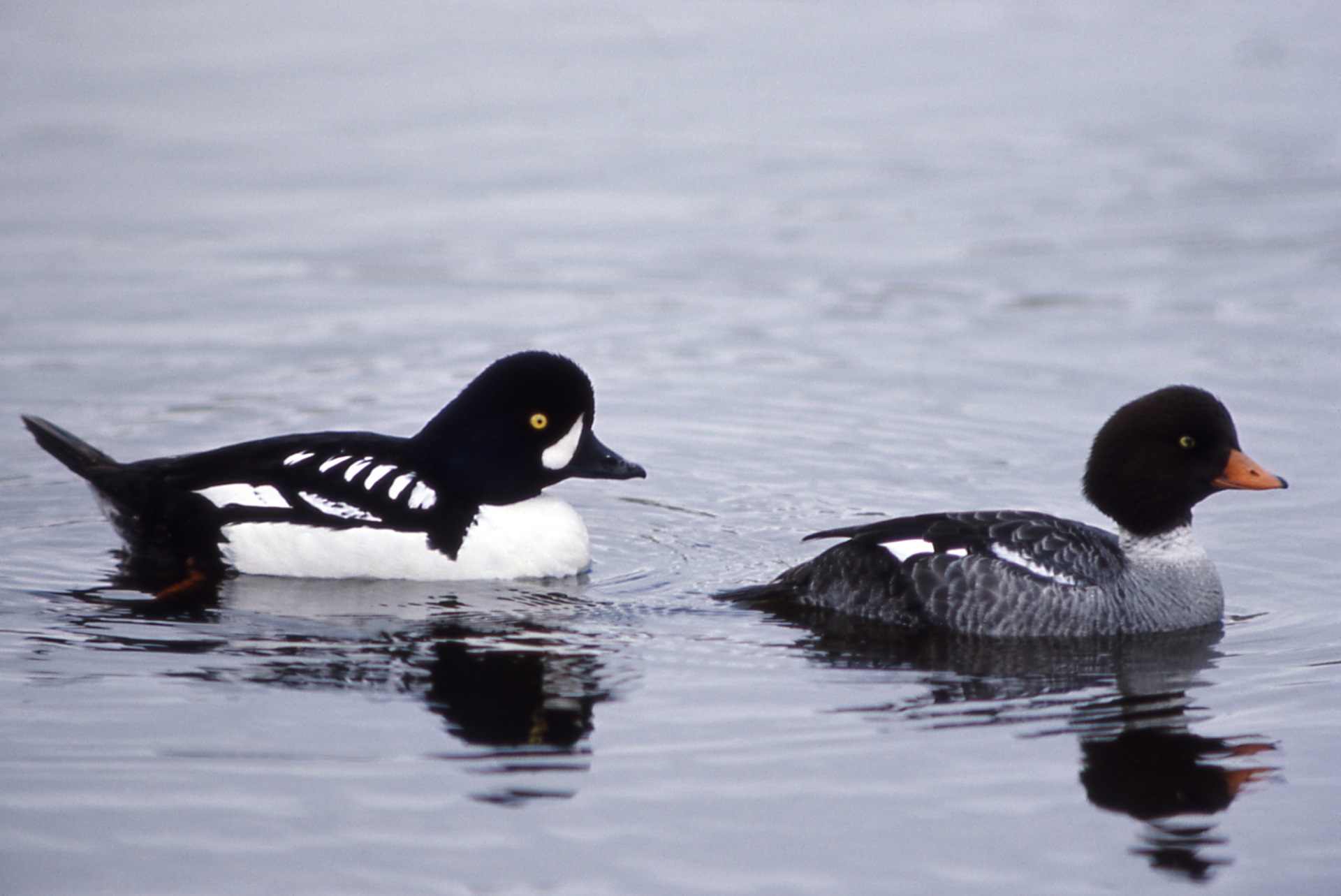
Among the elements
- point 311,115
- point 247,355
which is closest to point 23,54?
point 311,115

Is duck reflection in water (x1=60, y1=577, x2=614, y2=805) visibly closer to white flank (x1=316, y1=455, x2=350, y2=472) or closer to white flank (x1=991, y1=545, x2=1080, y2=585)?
white flank (x1=316, y1=455, x2=350, y2=472)

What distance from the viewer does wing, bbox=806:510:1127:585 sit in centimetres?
779

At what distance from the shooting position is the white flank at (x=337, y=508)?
8.34 meters

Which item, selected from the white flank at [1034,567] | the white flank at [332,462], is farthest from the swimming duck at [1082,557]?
the white flank at [332,462]

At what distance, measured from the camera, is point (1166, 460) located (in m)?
7.95

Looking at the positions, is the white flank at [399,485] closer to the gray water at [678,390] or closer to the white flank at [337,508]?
the white flank at [337,508]

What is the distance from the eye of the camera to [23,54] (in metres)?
17.4

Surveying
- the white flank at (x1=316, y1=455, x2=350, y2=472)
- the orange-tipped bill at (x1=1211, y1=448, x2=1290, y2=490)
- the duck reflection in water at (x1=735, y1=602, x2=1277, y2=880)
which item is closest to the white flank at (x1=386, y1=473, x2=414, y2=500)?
the white flank at (x1=316, y1=455, x2=350, y2=472)

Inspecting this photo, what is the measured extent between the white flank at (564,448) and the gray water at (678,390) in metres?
0.57

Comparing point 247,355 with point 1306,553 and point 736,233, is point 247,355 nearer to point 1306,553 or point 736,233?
point 736,233

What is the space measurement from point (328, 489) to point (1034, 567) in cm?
321

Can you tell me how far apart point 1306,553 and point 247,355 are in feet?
21.5

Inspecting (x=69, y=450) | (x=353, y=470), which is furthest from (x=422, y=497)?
(x=69, y=450)

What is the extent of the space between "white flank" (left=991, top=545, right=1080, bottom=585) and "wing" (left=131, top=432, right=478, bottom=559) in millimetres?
2482
